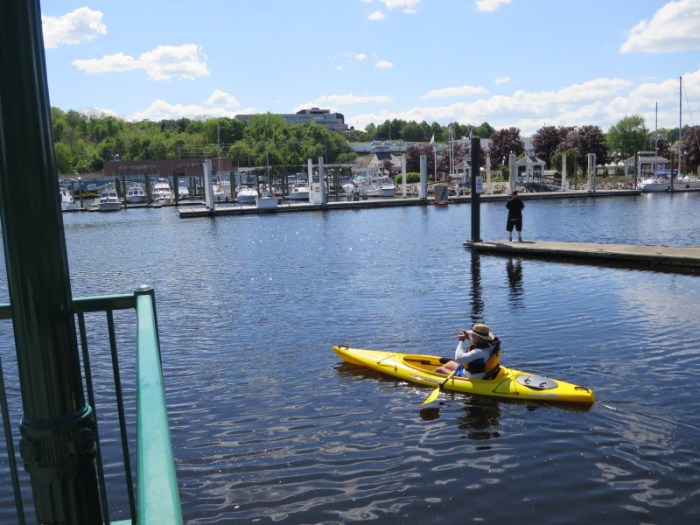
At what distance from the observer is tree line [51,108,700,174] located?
101 m

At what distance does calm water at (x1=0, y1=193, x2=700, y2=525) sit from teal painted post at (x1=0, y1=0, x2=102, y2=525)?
17.0 feet

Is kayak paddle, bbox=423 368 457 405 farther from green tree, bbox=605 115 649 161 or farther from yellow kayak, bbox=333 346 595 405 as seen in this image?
green tree, bbox=605 115 649 161

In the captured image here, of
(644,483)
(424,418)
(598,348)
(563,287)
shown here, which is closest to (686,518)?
(644,483)

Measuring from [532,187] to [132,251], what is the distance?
57.8 meters

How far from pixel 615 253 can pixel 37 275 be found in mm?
22346

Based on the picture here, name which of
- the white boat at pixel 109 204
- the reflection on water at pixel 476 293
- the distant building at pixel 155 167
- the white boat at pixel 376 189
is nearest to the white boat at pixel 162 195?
the white boat at pixel 109 204

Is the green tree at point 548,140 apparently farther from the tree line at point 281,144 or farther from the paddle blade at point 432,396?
the paddle blade at point 432,396

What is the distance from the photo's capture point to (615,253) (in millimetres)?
21953

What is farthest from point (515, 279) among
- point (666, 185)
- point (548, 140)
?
point (548, 140)

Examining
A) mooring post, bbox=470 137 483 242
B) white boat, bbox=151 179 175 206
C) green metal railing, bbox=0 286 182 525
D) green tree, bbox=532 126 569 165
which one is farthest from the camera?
green tree, bbox=532 126 569 165

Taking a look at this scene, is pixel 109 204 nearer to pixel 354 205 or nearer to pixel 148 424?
pixel 354 205

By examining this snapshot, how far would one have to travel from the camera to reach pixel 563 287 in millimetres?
18391

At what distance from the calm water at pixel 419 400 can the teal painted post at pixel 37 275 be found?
5.17 meters

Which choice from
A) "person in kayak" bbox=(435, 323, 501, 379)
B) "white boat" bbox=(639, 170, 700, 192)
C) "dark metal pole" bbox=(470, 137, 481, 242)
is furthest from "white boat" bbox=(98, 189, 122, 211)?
"person in kayak" bbox=(435, 323, 501, 379)
